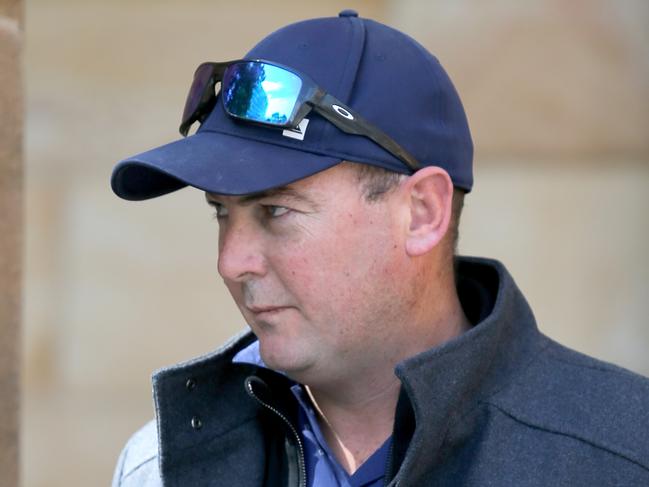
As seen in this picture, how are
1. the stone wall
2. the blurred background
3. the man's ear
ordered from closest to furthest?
the stone wall → the man's ear → the blurred background

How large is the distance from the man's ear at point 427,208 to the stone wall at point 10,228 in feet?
2.27

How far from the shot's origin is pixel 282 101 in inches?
83.7

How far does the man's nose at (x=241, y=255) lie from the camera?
2.18 metres

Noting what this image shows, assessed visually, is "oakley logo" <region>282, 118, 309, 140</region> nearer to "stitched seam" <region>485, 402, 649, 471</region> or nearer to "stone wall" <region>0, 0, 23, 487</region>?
"stone wall" <region>0, 0, 23, 487</region>

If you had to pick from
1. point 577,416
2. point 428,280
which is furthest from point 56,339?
point 577,416

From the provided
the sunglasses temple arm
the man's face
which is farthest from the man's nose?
the sunglasses temple arm

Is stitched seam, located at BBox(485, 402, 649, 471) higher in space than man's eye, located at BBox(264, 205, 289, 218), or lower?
lower

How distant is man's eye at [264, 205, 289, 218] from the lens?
218cm

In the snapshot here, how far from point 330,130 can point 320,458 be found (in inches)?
24.4

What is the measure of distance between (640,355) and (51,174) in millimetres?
2069

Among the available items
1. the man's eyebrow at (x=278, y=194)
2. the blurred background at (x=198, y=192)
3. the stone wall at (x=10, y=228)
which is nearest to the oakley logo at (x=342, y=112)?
the man's eyebrow at (x=278, y=194)

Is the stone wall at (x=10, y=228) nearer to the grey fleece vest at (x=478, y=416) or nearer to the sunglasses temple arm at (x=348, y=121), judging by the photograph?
the grey fleece vest at (x=478, y=416)

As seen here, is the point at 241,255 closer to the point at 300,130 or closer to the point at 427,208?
the point at 300,130

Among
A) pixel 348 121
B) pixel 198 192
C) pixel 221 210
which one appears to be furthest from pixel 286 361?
pixel 198 192
